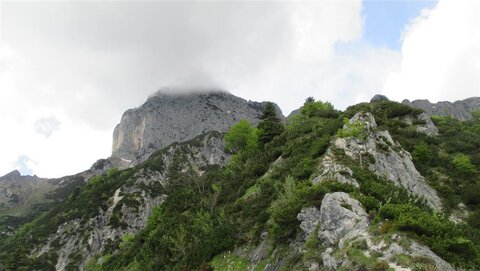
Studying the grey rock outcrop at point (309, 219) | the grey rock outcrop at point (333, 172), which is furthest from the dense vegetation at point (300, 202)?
the grey rock outcrop at point (333, 172)

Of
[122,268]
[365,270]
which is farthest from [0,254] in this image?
[365,270]

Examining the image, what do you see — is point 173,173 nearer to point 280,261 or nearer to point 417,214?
point 280,261

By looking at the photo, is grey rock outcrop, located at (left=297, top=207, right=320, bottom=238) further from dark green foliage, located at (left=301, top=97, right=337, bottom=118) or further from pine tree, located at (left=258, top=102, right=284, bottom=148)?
dark green foliage, located at (left=301, top=97, right=337, bottom=118)

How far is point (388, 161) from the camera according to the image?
3256 centimetres

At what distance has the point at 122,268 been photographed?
41.7 metres

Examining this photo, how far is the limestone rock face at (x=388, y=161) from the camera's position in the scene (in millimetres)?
30438

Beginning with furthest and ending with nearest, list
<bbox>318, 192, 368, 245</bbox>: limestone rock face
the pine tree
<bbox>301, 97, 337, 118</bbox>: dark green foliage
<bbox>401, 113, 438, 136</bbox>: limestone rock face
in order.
Result: <bbox>301, 97, 337, 118</bbox>: dark green foliage → the pine tree → <bbox>401, 113, 438, 136</bbox>: limestone rock face → <bbox>318, 192, 368, 245</bbox>: limestone rock face

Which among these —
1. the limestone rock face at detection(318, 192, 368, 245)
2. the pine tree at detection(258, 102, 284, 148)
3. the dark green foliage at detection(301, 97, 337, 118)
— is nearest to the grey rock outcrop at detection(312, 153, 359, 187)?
Answer: the limestone rock face at detection(318, 192, 368, 245)

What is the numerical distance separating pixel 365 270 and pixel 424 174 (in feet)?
87.1

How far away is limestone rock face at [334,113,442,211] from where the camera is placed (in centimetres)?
3044

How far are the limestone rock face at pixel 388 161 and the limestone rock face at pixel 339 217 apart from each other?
1063 cm

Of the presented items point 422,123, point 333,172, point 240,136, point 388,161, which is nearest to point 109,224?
point 240,136

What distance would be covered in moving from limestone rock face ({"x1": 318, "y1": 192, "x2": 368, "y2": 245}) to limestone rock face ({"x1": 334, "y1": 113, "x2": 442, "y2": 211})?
1063cm

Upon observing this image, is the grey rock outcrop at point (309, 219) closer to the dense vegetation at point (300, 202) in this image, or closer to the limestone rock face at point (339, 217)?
the dense vegetation at point (300, 202)
